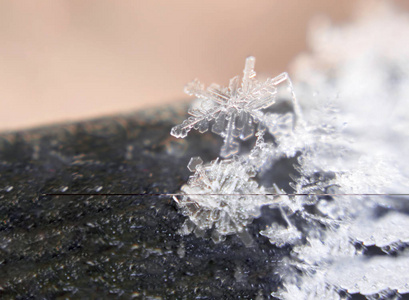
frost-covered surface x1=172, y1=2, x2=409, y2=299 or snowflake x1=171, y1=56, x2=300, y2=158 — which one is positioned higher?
snowflake x1=171, y1=56, x2=300, y2=158

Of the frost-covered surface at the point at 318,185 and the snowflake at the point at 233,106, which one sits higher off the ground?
the snowflake at the point at 233,106

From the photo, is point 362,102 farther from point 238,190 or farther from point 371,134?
point 238,190

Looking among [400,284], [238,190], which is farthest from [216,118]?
[400,284]

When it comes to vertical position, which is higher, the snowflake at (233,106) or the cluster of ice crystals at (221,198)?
the snowflake at (233,106)

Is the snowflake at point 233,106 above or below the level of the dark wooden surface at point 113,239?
above
